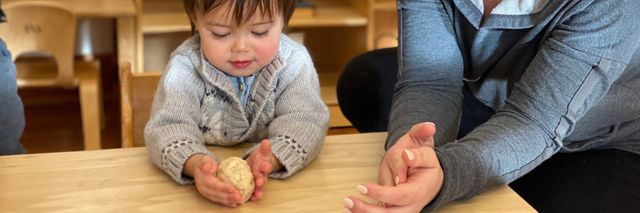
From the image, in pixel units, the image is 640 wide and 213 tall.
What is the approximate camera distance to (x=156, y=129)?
112 cm

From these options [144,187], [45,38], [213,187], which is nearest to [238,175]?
[213,187]

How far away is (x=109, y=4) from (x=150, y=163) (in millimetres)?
1595

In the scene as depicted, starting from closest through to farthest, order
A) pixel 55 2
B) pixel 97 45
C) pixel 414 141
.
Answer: pixel 414 141
pixel 55 2
pixel 97 45

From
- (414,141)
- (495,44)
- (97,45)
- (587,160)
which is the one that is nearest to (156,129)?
(414,141)

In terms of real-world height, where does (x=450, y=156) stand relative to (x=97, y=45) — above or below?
above

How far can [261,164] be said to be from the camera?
1014 millimetres

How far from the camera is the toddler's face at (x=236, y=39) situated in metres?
1.16

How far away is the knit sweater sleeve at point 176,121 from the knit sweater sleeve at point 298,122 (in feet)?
0.31

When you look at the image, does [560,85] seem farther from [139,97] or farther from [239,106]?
[139,97]

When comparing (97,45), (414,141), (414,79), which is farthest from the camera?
(97,45)

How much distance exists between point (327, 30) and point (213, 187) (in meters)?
2.20

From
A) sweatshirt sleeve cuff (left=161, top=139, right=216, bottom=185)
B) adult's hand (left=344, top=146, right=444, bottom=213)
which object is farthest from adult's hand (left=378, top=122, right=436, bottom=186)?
sweatshirt sleeve cuff (left=161, top=139, right=216, bottom=185)

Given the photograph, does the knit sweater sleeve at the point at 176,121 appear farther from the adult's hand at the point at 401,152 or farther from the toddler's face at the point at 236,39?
the adult's hand at the point at 401,152

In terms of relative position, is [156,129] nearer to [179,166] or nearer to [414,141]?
[179,166]
